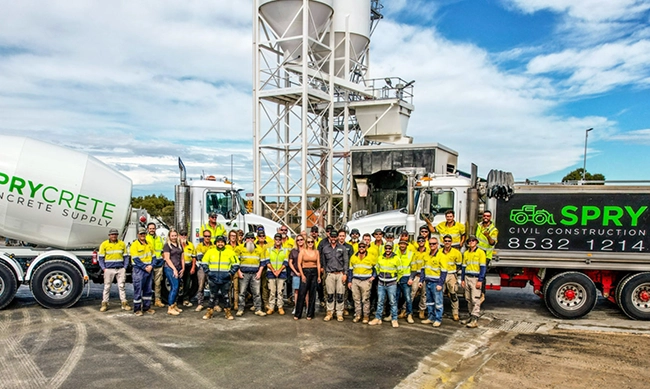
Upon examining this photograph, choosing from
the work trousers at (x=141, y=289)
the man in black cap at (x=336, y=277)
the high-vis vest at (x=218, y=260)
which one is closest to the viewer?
the man in black cap at (x=336, y=277)

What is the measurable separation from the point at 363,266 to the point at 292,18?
14162 mm

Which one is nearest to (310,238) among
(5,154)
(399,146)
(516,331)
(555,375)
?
(516,331)

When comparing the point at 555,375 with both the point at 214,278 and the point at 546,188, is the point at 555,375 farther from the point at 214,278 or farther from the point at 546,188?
the point at 214,278

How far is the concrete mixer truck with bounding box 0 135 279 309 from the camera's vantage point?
32.3ft

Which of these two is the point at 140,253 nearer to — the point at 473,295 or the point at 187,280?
the point at 187,280

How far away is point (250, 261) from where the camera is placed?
10.0 metres

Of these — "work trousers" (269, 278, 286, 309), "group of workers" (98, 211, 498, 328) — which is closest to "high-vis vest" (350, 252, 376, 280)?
"group of workers" (98, 211, 498, 328)

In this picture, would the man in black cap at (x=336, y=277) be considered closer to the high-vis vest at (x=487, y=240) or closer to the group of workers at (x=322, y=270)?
the group of workers at (x=322, y=270)

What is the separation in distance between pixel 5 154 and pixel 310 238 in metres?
6.49

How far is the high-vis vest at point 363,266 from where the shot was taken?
9359 mm

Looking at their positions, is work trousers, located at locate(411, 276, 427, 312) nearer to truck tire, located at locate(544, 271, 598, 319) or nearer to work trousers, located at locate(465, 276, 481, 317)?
work trousers, located at locate(465, 276, 481, 317)

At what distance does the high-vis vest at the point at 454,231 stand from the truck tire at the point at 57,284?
7.93 metres

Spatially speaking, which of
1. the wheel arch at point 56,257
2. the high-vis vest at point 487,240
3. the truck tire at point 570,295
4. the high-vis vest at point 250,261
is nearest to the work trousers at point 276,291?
the high-vis vest at point 250,261

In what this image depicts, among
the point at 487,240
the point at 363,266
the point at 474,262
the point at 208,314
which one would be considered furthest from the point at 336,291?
the point at 487,240
